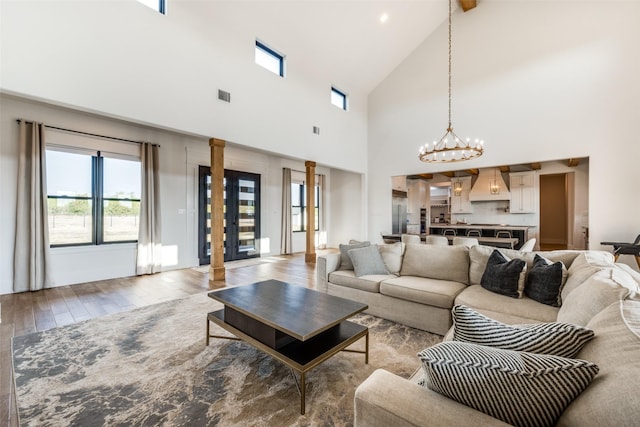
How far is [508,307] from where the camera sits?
234 cm

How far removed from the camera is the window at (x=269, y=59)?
18.8 feet

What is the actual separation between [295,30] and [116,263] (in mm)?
5759

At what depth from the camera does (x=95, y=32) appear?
141 inches

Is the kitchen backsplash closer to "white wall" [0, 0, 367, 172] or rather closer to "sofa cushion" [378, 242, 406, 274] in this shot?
"white wall" [0, 0, 367, 172]

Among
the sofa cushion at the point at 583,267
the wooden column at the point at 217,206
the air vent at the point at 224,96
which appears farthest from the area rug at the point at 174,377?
the air vent at the point at 224,96

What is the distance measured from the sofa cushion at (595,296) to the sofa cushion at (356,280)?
1754 millimetres

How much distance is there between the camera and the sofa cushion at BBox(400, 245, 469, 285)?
3141mm

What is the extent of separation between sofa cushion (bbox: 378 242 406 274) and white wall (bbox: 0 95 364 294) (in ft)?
14.0

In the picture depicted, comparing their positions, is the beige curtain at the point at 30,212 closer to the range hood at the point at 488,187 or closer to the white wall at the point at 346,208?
the white wall at the point at 346,208

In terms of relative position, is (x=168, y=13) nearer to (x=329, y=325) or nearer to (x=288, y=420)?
(x=329, y=325)

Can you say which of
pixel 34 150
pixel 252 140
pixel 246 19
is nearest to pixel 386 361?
pixel 252 140

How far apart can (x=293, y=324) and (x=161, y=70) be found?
4311 millimetres

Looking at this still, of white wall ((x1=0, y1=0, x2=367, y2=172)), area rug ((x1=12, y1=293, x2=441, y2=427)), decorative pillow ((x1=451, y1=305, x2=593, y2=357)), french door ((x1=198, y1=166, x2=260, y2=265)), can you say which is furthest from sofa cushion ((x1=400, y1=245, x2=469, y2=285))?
french door ((x1=198, y1=166, x2=260, y2=265))

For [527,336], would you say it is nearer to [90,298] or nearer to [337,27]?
[90,298]
